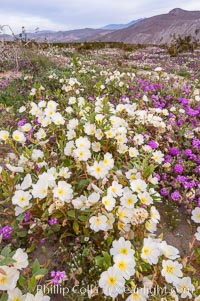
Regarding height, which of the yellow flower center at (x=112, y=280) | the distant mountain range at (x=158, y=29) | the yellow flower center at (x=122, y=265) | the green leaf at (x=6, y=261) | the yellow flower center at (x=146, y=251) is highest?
the distant mountain range at (x=158, y=29)

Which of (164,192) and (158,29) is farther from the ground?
(158,29)

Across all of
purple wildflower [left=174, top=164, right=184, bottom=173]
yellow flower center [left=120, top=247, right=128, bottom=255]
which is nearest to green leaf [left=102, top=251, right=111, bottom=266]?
yellow flower center [left=120, top=247, right=128, bottom=255]

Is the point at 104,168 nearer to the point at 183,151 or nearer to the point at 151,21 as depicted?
the point at 183,151

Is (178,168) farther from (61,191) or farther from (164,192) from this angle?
(61,191)

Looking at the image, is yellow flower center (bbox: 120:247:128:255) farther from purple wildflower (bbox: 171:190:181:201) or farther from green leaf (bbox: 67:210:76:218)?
purple wildflower (bbox: 171:190:181:201)

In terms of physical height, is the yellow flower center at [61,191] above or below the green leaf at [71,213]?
above

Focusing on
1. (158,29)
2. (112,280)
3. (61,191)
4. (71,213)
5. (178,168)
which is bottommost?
(112,280)

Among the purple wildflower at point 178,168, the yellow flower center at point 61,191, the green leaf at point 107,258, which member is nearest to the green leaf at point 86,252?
the green leaf at point 107,258

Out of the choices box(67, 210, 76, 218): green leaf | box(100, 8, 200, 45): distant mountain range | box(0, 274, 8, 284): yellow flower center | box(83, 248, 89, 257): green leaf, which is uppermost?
box(100, 8, 200, 45): distant mountain range

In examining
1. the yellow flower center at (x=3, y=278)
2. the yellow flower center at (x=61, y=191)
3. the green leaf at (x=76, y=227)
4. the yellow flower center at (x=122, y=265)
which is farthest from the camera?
the green leaf at (x=76, y=227)

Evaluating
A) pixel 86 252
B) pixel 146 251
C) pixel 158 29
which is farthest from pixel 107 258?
Answer: pixel 158 29

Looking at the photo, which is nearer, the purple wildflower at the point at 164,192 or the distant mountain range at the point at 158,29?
the purple wildflower at the point at 164,192

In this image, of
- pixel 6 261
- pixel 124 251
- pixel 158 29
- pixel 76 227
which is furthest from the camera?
pixel 158 29

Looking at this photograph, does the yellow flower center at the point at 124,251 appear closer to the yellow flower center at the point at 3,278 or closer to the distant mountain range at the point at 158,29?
the yellow flower center at the point at 3,278
